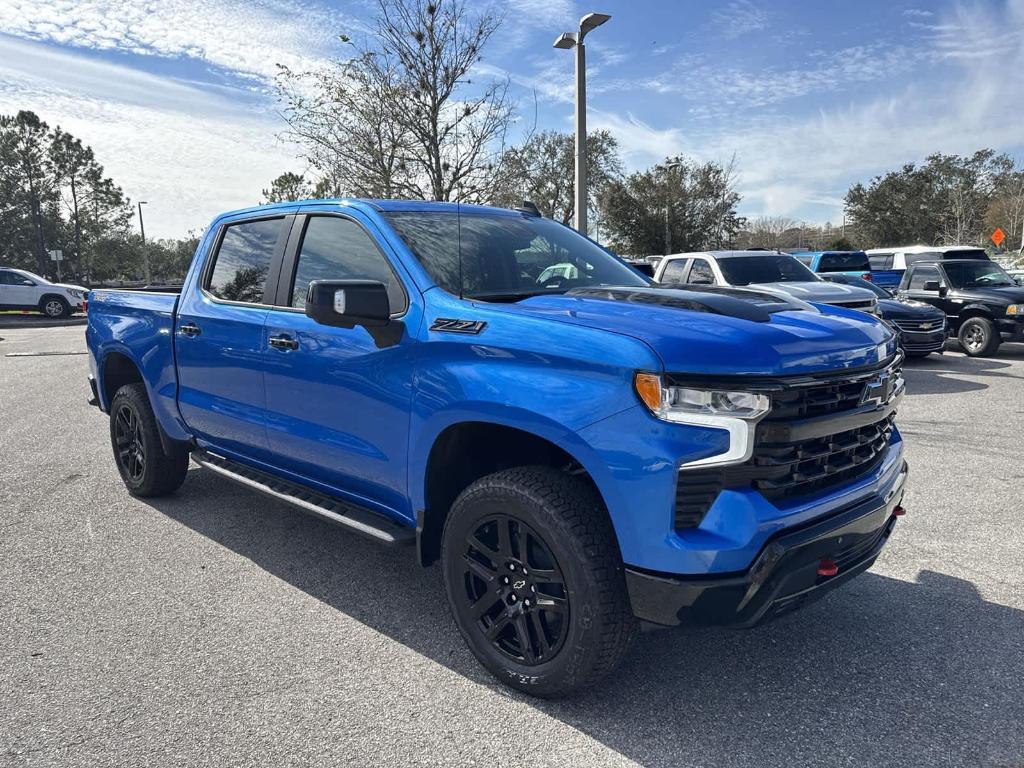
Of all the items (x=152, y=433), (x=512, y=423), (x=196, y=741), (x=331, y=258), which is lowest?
(x=196, y=741)

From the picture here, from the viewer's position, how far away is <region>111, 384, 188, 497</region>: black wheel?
480 cm

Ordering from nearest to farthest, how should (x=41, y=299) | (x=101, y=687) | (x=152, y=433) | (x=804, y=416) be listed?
1. (x=804, y=416)
2. (x=101, y=687)
3. (x=152, y=433)
4. (x=41, y=299)

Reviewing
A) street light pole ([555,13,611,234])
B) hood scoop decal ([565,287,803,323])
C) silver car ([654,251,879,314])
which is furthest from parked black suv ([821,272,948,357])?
hood scoop decal ([565,287,803,323])

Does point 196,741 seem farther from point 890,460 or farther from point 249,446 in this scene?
point 890,460

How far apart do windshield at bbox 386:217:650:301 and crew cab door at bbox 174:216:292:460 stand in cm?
94

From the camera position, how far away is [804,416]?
2342 millimetres

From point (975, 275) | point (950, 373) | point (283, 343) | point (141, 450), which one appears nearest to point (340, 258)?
point (283, 343)

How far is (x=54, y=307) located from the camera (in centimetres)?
2564

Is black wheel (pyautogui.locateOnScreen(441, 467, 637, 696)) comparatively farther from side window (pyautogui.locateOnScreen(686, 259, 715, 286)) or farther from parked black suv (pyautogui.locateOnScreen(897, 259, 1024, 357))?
parked black suv (pyautogui.locateOnScreen(897, 259, 1024, 357))

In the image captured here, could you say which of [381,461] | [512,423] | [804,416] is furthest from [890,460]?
[381,461]

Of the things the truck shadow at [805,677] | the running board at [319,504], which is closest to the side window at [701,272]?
the truck shadow at [805,677]

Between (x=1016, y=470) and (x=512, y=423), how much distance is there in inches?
188

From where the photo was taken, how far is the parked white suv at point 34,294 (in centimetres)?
2469

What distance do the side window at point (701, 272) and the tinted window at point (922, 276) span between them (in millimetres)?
4948
